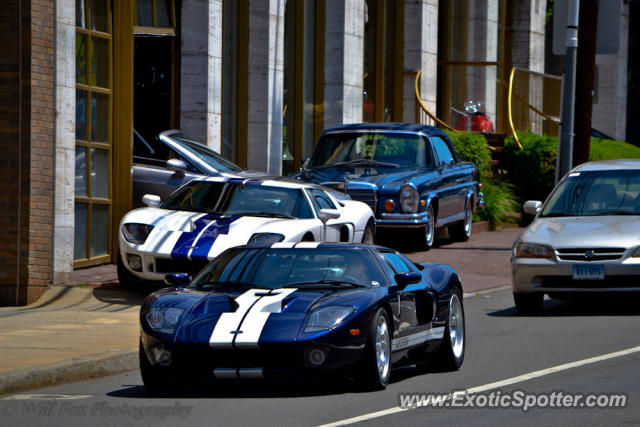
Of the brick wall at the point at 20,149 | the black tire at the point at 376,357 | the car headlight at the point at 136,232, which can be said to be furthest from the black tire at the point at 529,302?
the brick wall at the point at 20,149

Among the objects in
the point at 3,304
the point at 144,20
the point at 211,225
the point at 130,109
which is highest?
the point at 144,20

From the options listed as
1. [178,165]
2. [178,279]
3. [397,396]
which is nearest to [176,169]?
[178,165]

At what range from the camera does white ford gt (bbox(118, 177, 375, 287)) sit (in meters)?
14.1

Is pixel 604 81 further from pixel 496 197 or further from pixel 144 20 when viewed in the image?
pixel 144 20

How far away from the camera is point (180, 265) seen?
14.1 m

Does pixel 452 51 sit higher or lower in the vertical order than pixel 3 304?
higher

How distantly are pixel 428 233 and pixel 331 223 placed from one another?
4610mm

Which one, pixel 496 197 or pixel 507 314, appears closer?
pixel 507 314

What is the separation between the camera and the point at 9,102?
603 inches

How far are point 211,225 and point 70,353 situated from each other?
4076 millimetres

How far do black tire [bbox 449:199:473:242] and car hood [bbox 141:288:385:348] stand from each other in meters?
13.1

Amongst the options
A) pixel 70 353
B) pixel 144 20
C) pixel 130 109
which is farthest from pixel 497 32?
pixel 70 353

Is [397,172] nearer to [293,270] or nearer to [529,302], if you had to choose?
[529,302]

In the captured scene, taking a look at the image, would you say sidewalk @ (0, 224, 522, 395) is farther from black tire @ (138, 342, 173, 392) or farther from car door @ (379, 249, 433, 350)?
car door @ (379, 249, 433, 350)
